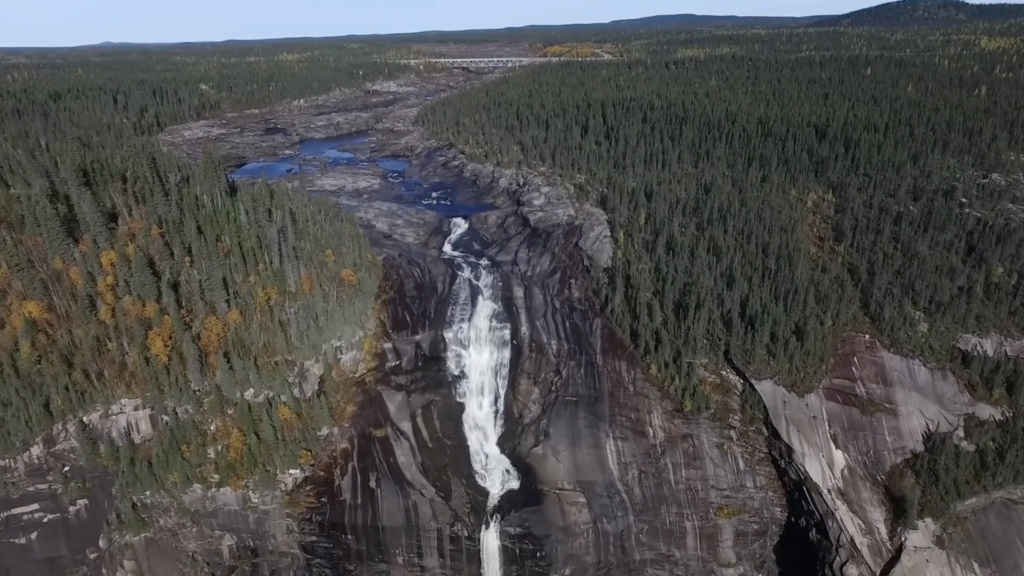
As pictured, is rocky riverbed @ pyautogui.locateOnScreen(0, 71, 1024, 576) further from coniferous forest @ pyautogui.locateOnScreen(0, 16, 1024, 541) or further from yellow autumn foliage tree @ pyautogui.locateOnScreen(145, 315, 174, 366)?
yellow autumn foliage tree @ pyautogui.locateOnScreen(145, 315, 174, 366)

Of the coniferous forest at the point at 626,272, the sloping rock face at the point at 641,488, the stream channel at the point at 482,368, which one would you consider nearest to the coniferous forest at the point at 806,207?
the coniferous forest at the point at 626,272

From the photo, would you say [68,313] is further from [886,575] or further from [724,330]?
[886,575]

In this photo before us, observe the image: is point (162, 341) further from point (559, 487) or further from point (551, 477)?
point (559, 487)

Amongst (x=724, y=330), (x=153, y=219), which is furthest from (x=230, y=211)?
(x=724, y=330)

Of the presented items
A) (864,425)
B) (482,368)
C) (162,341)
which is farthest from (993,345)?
(162,341)

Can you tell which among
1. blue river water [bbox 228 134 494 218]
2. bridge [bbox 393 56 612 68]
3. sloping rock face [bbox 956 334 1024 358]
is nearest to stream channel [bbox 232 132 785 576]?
sloping rock face [bbox 956 334 1024 358]

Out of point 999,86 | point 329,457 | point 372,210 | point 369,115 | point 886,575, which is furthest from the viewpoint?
point 369,115
